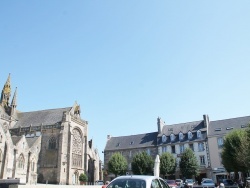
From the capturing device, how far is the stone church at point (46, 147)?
Result: 3472 centimetres

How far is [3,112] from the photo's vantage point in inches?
1868

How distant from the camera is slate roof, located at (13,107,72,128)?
44.5m

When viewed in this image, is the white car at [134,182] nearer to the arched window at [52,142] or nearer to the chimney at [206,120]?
the arched window at [52,142]

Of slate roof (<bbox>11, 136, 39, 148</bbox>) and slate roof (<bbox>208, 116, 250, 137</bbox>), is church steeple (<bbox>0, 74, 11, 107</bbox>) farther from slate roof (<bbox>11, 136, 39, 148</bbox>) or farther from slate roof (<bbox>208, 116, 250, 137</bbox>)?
slate roof (<bbox>208, 116, 250, 137</bbox>)

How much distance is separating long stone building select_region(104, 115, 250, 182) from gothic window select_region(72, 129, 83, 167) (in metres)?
10.1

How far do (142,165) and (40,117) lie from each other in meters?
21.4

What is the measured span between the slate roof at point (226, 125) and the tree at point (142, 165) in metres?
12.2

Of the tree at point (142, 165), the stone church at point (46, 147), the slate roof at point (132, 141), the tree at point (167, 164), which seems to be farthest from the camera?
the slate roof at point (132, 141)

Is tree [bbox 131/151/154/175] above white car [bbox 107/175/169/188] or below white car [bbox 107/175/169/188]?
below

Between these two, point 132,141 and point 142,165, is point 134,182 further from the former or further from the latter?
point 132,141

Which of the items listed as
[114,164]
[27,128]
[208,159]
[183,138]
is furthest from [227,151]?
[27,128]

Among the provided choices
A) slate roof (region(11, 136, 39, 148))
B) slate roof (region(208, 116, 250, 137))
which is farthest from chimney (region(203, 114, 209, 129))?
slate roof (region(11, 136, 39, 148))

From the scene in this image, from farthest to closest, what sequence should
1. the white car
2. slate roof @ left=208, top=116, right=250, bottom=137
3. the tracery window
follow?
slate roof @ left=208, top=116, right=250, bottom=137
the tracery window
the white car

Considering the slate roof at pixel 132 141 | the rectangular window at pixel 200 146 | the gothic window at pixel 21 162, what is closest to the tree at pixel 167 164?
the rectangular window at pixel 200 146
